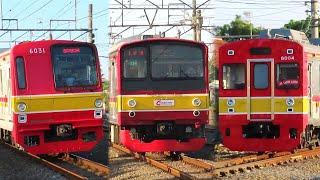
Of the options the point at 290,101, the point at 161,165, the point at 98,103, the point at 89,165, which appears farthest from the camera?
the point at 290,101

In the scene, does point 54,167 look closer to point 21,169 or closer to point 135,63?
point 21,169

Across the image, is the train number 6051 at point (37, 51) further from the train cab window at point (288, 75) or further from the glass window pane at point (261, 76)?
the train cab window at point (288, 75)

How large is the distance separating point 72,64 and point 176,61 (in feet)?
6.76

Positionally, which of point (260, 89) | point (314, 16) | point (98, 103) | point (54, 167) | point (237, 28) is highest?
point (237, 28)

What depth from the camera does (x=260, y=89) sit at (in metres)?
12.3

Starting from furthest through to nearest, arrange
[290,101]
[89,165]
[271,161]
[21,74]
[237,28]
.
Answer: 1. [237,28]
2. [290,101]
3. [21,74]
4. [271,161]
5. [89,165]

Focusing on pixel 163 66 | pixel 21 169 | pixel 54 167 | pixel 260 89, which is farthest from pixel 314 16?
pixel 54 167

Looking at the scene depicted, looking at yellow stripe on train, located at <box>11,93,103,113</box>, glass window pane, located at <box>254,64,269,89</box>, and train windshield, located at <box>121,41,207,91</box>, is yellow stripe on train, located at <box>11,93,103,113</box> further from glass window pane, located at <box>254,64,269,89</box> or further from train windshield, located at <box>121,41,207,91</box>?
glass window pane, located at <box>254,64,269,89</box>

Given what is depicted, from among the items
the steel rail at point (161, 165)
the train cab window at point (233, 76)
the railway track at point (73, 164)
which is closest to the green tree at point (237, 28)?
the steel rail at point (161, 165)

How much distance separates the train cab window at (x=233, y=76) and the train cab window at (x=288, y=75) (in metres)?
0.79

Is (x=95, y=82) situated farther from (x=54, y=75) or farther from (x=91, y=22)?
(x=91, y=22)

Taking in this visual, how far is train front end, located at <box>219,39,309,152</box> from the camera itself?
1216 centimetres

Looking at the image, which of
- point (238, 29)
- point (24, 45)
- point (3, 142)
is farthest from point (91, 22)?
point (238, 29)

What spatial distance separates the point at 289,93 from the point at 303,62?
0.72m
